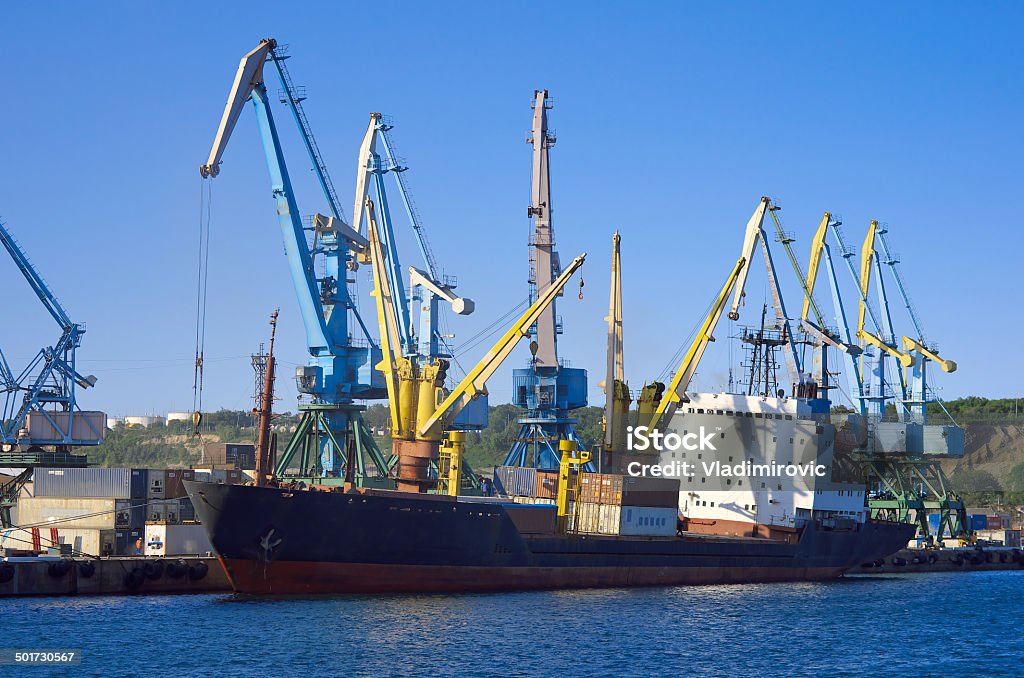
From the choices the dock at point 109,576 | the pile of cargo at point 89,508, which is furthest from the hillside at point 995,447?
the dock at point 109,576

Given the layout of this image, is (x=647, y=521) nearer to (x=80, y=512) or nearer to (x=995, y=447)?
(x=80, y=512)

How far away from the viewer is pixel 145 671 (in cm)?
3481

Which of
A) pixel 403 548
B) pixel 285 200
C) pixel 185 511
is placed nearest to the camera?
pixel 403 548

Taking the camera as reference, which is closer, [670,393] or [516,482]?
[670,393]

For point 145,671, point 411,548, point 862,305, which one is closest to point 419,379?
point 411,548

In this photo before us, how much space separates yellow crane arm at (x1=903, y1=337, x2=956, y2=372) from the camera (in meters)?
93.7

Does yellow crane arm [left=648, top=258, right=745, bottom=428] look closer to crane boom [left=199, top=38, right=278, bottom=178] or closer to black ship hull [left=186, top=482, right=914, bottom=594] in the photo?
black ship hull [left=186, top=482, right=914, bottom=594]

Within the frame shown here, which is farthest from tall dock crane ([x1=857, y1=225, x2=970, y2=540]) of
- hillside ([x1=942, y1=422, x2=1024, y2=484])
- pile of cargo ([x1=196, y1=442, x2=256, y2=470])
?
hillside ([x1=942, y1=422, x2=1024, y2=484])

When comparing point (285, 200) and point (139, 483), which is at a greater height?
point (285, 200)

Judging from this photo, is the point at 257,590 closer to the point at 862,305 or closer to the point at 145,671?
the point at 145,671

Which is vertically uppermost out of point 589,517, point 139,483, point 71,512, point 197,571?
point 139,483

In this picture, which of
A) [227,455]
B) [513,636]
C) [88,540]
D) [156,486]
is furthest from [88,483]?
[227,455]

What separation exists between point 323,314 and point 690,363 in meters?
22.0

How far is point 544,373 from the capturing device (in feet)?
301
